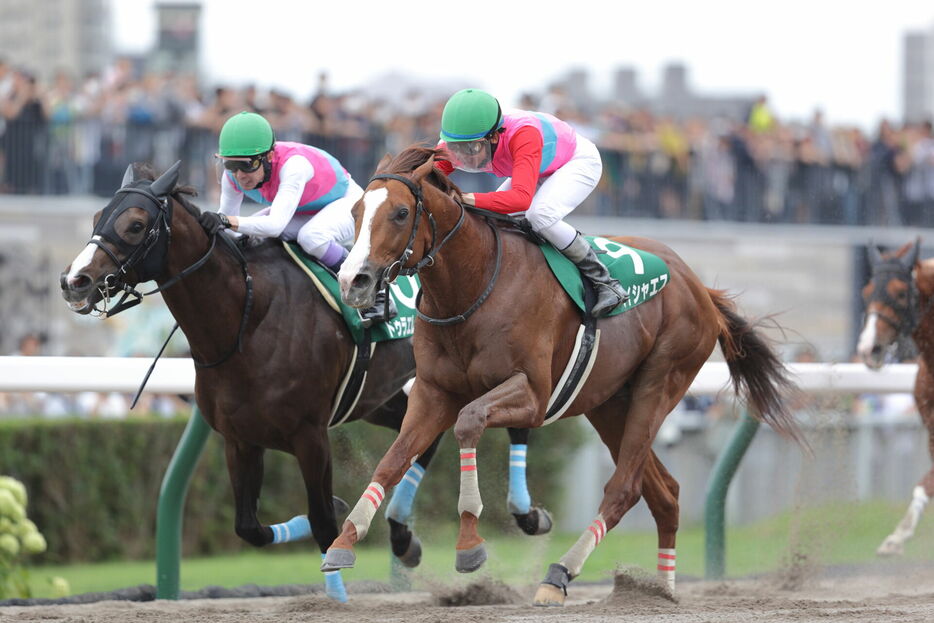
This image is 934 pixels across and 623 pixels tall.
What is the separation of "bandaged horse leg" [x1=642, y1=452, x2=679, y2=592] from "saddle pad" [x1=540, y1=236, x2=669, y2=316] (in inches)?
27.1

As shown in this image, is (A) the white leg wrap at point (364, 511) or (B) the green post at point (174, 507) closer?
(A) the white leg wrap at point (364, 511)

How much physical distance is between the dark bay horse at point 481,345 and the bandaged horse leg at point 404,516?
2.29 feet

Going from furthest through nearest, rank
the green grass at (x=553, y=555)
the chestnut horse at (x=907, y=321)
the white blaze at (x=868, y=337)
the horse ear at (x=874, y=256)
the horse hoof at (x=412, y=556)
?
the horse ear at (x=874, y=256)
the white blaze at (x=868, y=337)
the chestnut horse at (x=907, y=321)
the green grass at (x=553, y=555)
the horse hoof at (x=412, y=556)

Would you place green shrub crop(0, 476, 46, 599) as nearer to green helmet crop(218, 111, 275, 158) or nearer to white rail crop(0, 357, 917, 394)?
white rail crop(0, 357, 917, 394)

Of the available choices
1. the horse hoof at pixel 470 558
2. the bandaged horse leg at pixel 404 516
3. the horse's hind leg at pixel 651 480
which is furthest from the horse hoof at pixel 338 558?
the horse's hind leg at pixel 651 480

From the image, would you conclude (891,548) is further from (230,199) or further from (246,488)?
(230,199)

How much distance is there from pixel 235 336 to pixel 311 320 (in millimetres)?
337

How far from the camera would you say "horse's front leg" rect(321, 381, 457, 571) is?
4195mm

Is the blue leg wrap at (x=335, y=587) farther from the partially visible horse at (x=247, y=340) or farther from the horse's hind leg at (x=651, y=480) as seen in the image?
the horse's hind leg at (x=651, y=480)

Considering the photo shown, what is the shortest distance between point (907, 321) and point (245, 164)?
145 inches

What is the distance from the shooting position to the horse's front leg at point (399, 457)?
4.20 metres

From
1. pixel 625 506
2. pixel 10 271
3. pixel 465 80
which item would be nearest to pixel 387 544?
pixel 625 506

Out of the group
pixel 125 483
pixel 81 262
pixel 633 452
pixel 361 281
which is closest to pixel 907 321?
pixel 633 452

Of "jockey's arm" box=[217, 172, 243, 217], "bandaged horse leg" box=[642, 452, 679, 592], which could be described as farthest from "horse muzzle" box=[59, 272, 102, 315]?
"bandaged horse leg" box=[642, 452, 679, 592]
